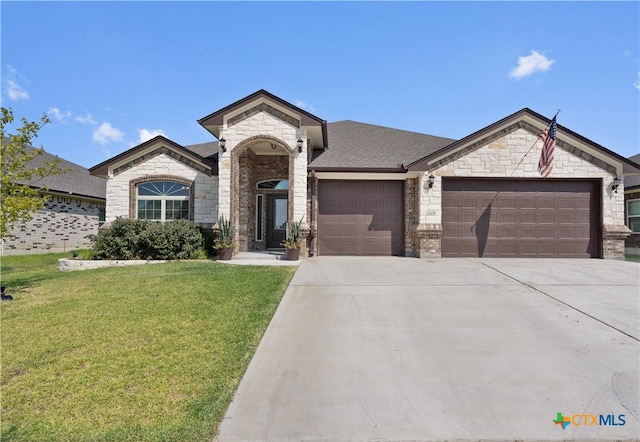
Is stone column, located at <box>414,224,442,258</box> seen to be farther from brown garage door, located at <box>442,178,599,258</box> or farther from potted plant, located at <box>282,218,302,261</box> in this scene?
potted plant, located at <box>282,218,302,261</box>

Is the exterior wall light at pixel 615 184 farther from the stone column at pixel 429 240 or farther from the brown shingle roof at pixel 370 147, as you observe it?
the stone column at pixel 429 240

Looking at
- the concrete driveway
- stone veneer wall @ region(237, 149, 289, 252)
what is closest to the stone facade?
stone veneer wall @ region(237, 149, 289, 252)

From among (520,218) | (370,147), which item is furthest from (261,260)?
(520,218)

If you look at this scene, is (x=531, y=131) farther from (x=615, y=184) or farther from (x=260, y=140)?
(x=260, y=140)

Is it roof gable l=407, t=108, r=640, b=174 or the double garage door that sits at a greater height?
roof gable l=407, t=108, r=640, b=174

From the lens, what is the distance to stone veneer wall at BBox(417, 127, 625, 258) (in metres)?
11.7

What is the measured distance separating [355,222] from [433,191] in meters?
3.01

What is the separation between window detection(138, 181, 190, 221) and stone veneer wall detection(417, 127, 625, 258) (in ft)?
30.0

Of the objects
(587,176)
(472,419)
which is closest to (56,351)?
(472,419)

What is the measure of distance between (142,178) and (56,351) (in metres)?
10.4

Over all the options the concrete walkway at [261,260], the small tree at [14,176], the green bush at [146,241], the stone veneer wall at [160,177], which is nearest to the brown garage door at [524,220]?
the concrete walkway at [261,260]

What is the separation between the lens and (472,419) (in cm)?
288

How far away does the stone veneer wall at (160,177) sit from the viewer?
1294 cm

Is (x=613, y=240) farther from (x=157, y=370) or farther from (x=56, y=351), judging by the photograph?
(x=56, y=351)
